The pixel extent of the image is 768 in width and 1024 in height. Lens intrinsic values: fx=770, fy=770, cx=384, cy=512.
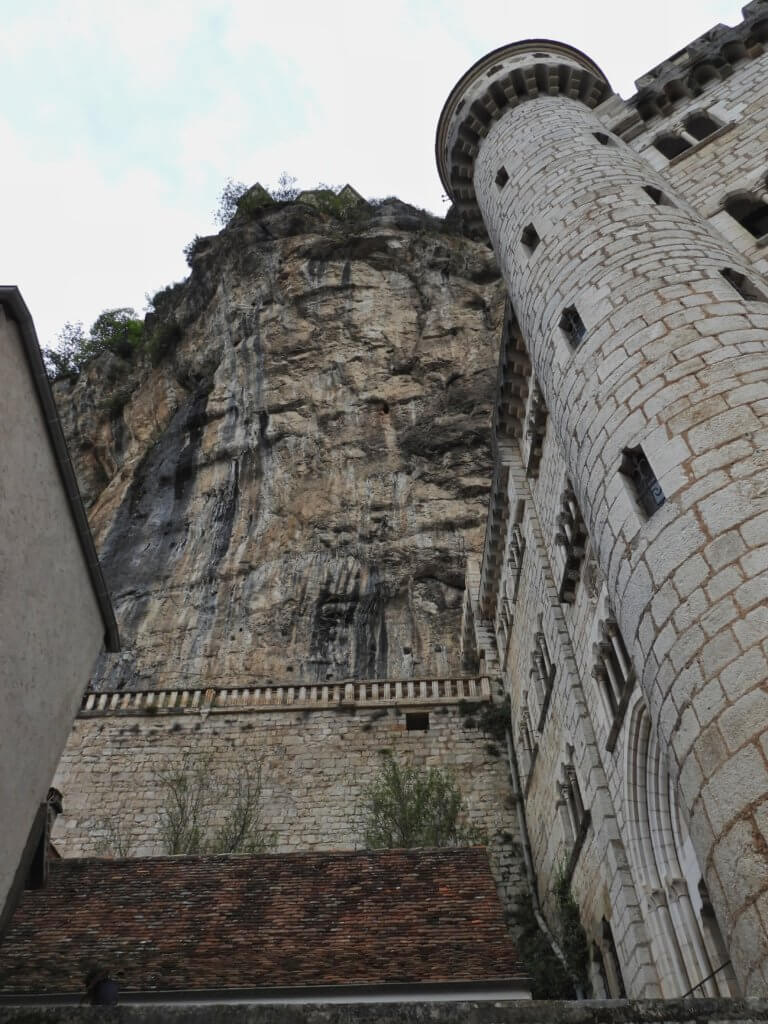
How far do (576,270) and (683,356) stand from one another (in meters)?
3.05

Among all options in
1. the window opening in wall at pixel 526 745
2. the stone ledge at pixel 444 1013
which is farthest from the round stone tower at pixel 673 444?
the window opening in wall at pixel 526 745

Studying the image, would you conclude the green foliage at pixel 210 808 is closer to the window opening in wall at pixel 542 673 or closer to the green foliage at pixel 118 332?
the window opening in wall at pixel 542 673

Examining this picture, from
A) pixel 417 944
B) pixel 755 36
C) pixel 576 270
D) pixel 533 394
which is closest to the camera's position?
pixel 417 944

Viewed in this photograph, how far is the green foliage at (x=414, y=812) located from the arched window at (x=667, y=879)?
20.0 ft

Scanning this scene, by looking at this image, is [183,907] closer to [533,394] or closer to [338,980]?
[338,980]

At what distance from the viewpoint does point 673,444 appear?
23.8 feet

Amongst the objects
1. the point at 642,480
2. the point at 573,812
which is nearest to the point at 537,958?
the point at 573,812

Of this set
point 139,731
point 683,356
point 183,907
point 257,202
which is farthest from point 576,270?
point 257,202

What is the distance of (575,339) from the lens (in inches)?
397

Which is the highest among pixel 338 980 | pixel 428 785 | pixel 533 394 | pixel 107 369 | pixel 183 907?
pixel 107 369

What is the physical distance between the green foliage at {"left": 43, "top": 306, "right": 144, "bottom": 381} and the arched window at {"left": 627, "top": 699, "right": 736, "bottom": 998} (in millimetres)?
37919

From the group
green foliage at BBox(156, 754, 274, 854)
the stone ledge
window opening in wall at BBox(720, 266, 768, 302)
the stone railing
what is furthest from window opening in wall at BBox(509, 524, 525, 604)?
the stone ledge

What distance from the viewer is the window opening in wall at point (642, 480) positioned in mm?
7246

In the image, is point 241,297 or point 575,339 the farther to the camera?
point 241,297
